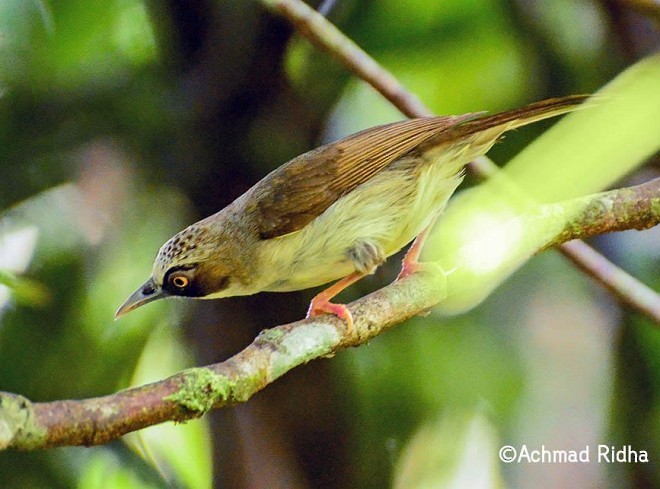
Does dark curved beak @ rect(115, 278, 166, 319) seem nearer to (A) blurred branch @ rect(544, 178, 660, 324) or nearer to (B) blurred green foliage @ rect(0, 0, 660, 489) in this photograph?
(B) blurred green foliage @ rect(0, 0, 660, 489)

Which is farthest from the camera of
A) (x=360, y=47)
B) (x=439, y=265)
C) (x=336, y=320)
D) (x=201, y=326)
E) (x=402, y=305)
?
(x=360, y=47)

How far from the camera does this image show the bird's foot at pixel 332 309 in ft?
6.62

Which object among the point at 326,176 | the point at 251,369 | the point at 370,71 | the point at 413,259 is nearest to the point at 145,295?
the point at 326,176

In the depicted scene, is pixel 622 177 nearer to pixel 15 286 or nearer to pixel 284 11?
pixel 284 11

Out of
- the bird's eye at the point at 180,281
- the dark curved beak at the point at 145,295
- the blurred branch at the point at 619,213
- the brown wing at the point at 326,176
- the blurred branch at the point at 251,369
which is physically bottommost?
the blurred branch at the point at 251,369

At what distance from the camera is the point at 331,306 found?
7.13 feet

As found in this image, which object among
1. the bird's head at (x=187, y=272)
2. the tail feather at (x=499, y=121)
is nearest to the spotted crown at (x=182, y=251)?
the bird's head at (x=187, y=272)

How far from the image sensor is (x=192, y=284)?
241cm

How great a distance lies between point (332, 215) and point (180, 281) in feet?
1.76

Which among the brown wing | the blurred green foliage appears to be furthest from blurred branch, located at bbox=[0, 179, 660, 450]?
the blurred green foliage

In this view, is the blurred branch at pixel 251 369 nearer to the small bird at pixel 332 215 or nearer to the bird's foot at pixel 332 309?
the bird's foot at pixel 332 309

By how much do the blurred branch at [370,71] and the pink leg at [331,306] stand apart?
75 cm

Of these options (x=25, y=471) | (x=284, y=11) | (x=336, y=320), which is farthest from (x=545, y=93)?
(x=25, y=471)

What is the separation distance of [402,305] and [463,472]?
93cm
